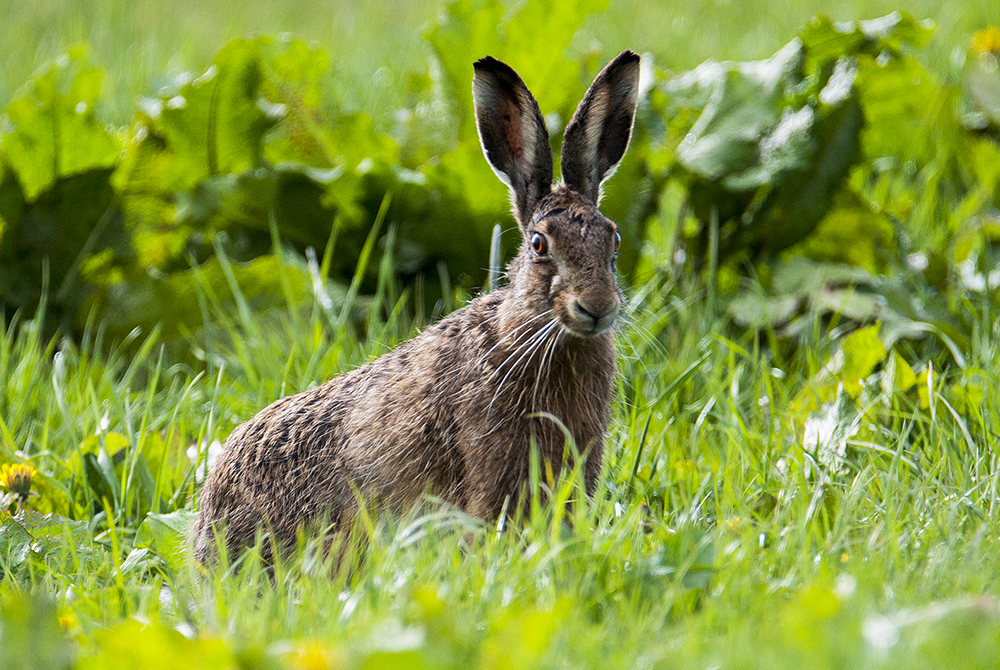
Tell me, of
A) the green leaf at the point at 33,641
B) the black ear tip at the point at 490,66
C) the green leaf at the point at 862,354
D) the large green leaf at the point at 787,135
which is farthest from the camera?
the large green leaf at the point at 787,135

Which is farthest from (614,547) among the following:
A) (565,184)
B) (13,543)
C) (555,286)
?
(13,543)

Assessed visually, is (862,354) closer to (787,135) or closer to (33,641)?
(787,135)

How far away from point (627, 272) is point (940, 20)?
472 cm

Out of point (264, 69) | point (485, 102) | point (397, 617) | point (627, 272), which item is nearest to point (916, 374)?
point (627, 272)

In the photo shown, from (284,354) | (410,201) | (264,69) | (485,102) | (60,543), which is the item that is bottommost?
(60,543)

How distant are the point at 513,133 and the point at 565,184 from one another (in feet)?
0.81

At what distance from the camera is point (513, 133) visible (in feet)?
11.5

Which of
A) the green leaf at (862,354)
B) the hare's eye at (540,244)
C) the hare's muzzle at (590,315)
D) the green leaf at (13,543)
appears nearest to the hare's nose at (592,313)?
the hare's muzzle at (590,315)

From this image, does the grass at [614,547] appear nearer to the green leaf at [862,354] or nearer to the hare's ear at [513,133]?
the green leaf at [862,354]

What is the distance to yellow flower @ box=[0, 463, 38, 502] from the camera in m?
3.54

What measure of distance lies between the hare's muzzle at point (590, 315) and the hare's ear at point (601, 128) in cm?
54

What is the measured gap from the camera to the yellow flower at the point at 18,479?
11.6 feet

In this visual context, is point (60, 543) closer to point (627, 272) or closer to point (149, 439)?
point (149, 439)

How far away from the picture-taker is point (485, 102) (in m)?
3.46
